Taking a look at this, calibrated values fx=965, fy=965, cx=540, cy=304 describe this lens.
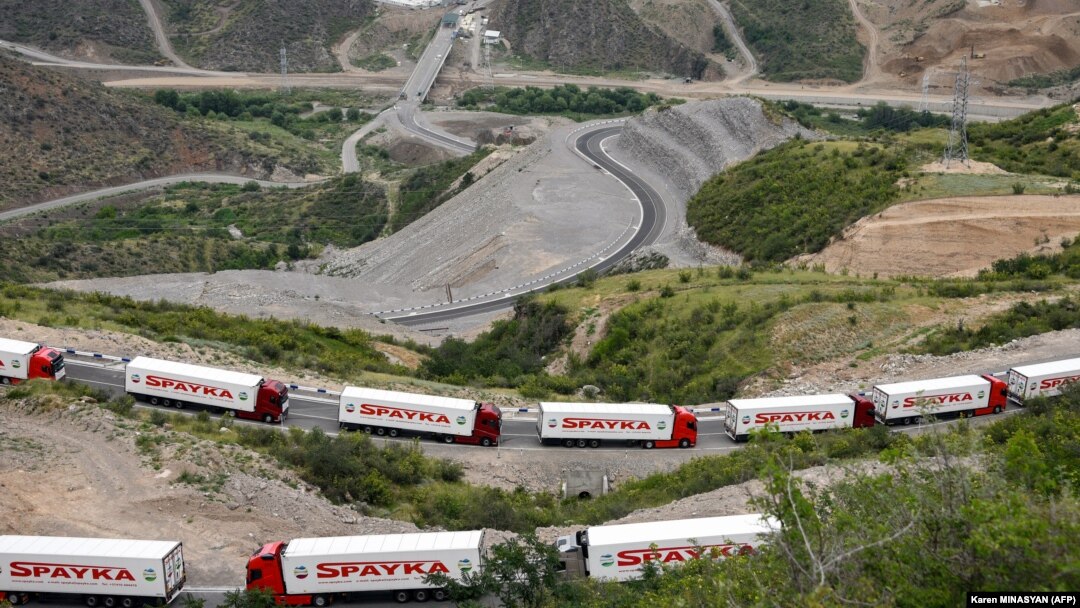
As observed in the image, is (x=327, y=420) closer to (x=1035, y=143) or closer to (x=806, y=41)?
(x=1035, y=143)

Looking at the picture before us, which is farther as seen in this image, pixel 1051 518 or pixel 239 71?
pixel 239 71

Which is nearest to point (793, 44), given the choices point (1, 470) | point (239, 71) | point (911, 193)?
point (239, 71)

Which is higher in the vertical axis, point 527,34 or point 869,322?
point 527,34

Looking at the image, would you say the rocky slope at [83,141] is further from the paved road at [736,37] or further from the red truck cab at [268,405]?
the paved road at [736,37]

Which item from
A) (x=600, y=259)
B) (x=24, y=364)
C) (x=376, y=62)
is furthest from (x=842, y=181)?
(x=376, y=62)

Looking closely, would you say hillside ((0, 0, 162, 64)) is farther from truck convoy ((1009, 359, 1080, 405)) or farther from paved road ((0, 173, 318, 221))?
truck convoy ((1009, 359, 1080, 405))

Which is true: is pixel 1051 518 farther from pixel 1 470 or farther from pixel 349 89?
pixel 349 89
